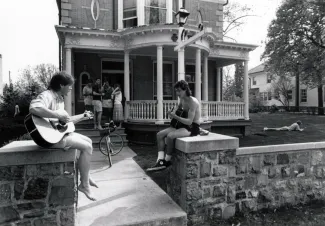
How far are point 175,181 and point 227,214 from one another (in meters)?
0.91

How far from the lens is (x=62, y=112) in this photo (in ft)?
9.84

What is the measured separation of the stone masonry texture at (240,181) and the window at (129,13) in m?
8.73

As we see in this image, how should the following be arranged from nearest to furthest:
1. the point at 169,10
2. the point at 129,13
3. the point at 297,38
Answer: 1. the point at 129,13
2. the point at 169,10
3. the point at 297,38


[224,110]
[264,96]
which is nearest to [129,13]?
[224,110]

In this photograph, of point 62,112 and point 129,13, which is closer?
point 62,112

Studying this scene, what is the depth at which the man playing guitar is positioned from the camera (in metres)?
2.71

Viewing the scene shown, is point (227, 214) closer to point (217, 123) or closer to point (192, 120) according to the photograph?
point (192, 120)

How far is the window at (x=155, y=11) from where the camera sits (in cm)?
1113

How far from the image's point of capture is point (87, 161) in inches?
129

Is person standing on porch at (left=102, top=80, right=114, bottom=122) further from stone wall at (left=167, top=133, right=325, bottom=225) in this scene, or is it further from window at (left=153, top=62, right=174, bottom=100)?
stone wall at (left=167, top=133, right=325, bottom=225)

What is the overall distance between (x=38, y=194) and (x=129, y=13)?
992cm

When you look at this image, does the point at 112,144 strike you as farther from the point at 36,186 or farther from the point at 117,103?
the point at 36,186

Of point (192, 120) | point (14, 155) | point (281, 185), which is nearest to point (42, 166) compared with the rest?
point (14, 155)

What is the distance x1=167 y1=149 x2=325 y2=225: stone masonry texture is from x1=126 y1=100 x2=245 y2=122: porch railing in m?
5.62
